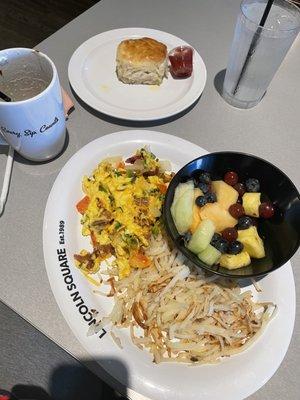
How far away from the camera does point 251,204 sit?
38.0 inches

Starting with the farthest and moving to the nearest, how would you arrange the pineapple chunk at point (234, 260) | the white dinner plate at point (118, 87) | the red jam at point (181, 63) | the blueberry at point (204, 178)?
the red jam at point (181, 63) → the white dinner plate at point (118, 87) → the blueberry at point (204, 178) → the pineapple chunk at point (234, 260)

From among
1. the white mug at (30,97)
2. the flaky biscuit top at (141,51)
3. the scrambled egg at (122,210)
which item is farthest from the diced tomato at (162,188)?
the flaky biscuit top at (141,51)

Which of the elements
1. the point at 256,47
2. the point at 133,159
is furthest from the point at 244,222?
the point at 256,47

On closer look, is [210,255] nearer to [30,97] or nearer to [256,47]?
[30,97]

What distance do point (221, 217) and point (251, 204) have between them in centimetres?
9

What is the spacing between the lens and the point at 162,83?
1354 mm

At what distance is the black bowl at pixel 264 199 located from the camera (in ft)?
2.91

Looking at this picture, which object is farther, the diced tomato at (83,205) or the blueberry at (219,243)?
the diced tomato at (83,205)

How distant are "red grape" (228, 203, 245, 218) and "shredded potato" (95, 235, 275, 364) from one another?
183 mm

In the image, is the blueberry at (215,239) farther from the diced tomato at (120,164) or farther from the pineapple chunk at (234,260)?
the diced tomato at (120,164)

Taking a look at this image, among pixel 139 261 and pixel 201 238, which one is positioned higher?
pixel 201 238

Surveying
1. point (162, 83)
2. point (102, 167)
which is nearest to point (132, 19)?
point (162, 83)

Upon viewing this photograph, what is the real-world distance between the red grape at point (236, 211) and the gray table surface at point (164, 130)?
231 mm

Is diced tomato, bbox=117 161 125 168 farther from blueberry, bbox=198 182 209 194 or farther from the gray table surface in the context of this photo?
blueberry, bbox=198 182 209 194
